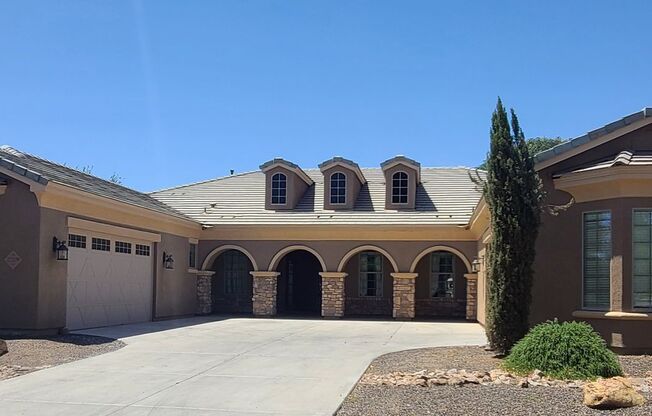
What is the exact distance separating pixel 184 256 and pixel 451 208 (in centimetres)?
952

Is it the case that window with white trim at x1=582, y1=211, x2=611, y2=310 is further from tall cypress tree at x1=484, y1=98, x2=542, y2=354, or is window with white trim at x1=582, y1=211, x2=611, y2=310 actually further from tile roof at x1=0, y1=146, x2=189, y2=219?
tile roof at x1=0, y1=146, x2=189, y2=219

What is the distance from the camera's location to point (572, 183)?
13977 mm

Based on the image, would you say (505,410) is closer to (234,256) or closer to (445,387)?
(445,387)

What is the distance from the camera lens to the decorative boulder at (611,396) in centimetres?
802

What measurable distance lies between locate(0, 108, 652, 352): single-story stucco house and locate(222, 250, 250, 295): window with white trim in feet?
0.17

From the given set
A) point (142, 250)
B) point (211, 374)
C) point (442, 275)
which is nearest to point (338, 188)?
point (442, 275)

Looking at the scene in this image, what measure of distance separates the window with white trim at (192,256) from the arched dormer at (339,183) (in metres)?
4.96

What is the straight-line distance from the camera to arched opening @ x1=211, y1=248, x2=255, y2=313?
91.0 ft

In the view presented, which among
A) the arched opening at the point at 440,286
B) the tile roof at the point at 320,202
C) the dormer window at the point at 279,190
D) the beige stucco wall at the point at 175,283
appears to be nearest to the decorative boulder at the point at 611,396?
the tile roof at the point at 320,202

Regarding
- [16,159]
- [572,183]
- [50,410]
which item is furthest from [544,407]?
[16,159]

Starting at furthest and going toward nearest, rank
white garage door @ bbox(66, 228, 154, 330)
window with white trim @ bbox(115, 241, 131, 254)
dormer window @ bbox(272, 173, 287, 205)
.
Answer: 1. dormer window @ bbox(272, 173, 287, 205)
2. window with white trim @ bbox(115, 241, 131, 254)
3. white garage door @ bbox(66, 228, 154, 330)

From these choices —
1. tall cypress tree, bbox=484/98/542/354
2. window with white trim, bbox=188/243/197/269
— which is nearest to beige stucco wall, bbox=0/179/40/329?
window with white trim, bbox=188/243/197/269

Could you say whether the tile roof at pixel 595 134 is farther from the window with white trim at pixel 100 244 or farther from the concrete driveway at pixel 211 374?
the window with white trim at pixel 100 244

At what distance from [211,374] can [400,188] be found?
1569 cm
